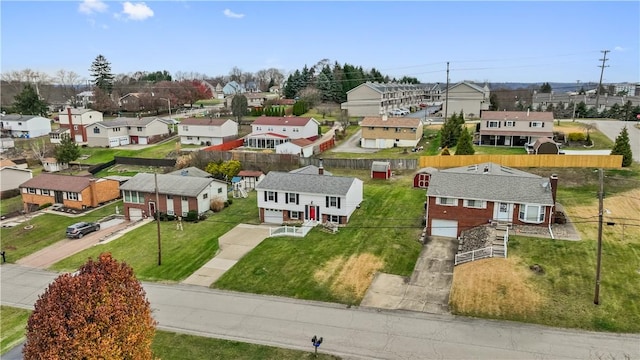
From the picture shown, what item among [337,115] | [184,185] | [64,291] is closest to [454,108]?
[337,115]

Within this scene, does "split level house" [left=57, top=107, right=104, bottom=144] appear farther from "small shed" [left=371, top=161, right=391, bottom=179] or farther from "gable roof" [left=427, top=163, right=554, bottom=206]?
"gable roof" [left=427, top=163, right=554, bottom=206]

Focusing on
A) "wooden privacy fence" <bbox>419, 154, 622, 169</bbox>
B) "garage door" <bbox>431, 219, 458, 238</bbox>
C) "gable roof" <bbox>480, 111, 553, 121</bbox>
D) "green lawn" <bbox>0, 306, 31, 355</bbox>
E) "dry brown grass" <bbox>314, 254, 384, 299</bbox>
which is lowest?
"green lawn" <bbox>0, 306, 31, 355</bbox>

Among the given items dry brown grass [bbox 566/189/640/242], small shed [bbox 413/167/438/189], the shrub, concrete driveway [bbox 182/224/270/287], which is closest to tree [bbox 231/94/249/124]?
small shed [bbox 413/167/438/189]

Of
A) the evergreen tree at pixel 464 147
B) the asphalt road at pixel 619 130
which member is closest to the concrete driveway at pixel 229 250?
the evergreen tree at pixel 464 147

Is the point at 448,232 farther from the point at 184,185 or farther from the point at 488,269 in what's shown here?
the point at 184,185

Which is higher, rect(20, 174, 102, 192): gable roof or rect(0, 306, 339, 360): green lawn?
rect(20, 174, 102, 192): gable roof

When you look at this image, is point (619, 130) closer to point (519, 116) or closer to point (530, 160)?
point (519, 116)

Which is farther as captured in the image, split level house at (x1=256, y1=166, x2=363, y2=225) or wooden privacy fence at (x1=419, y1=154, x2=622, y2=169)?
wooden privacy fence at (x1=419, y1=154, x2=622, y2=169)
